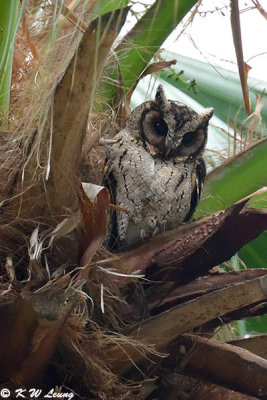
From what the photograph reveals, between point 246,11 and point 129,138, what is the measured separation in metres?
0.72

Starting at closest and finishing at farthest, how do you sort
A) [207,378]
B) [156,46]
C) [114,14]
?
1. [114,14]
2. [207,378]
3. [156,46]

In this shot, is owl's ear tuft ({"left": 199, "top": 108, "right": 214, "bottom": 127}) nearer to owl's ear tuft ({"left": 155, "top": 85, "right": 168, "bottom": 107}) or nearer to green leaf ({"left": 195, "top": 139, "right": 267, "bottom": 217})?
owl's ear tuft ({"left": 155, "top": 85, "right": 168, "bottom": 107})

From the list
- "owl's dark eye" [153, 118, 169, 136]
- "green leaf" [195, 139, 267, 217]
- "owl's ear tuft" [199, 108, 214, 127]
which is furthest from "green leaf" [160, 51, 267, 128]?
"green leaf" [195, 139, 267, 217]

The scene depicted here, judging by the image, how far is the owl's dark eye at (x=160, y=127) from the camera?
1991 mm

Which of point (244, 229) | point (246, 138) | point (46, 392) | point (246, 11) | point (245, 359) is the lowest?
point (46, 392)

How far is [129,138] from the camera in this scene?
1945 mm

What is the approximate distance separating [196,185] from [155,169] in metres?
0.14

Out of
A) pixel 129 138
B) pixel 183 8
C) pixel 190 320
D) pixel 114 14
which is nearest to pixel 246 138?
pixel 129 138

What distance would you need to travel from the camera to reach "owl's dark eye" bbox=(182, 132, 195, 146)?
203cm

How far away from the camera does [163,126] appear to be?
2002mm

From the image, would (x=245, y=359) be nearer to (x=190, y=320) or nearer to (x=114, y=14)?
(x=190, y=320)

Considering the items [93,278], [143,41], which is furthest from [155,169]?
[93,278]

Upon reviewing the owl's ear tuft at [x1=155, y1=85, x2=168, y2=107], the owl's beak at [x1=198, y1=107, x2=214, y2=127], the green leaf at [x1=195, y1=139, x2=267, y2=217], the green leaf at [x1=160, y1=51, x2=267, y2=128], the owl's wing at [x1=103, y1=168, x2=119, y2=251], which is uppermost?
the green leaf at [x1=160, y1=51, x2=267, y2=128]

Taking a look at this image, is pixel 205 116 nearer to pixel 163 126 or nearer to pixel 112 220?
pixel 163 126
